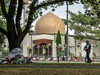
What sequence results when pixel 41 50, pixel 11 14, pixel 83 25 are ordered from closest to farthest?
1. pixel 11 14
2. pixel 41 50
3. pixel 83 25

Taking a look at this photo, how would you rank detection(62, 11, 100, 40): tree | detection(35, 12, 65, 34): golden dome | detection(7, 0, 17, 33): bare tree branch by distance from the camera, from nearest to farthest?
detection(7, 0, 17, 33): bare tree branch → detection(62, 11, 100, 40): tree → detection(35, 12, 65, 34): golden dome

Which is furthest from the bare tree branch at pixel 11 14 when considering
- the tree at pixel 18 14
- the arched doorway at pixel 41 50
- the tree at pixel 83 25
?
the tree at pixel 83 25

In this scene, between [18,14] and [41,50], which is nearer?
[18,14]

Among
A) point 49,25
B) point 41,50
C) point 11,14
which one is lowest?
point 41,50

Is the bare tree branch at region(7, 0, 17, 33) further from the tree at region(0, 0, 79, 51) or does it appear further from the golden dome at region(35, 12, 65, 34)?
the golden dome at region(35, 12, 65, 34)

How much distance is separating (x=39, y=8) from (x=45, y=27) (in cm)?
3610

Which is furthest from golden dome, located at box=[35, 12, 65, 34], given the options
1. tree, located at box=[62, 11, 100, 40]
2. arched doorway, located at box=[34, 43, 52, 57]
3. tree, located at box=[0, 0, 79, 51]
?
tree, located at box=[0, 0, 79, 51]

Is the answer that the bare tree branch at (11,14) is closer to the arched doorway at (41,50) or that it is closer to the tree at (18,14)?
the tree at (18,14)

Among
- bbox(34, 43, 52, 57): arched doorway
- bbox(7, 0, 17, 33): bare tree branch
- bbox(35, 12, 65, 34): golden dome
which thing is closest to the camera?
bbox(7, 0, 17, 33): bare tree branch

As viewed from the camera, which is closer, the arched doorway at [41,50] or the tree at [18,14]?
the tree at [18,14]

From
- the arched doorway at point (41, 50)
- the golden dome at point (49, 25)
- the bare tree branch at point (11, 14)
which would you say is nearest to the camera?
the bare tree branch at point (11, 14)

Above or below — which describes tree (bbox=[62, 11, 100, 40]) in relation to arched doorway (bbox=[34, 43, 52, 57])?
above

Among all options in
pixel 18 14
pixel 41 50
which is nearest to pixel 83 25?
pixel 41 50

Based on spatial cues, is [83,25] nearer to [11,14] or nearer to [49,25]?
[49,25]
